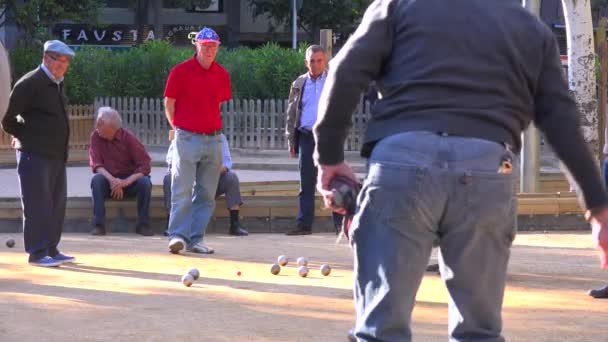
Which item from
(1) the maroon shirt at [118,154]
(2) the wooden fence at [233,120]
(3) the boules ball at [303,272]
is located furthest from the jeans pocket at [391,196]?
(2) the wooden fence at [233,120]

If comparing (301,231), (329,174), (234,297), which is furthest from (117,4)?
(329,174)

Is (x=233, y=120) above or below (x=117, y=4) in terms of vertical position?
below

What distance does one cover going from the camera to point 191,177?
10094 millimetres

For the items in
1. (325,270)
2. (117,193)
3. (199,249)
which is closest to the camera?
(325,270)

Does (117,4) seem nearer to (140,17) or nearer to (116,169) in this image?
(140,17)

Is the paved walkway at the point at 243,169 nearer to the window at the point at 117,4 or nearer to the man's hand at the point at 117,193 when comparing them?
the man's hand at the point at 117,193

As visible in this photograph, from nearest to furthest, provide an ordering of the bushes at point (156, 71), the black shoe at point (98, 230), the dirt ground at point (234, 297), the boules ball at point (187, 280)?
the dirt ground at point (234, 297) → the boules ball at point (187, 280) → the black shoe at point (98, 230) → the bushes at point (156, 71)

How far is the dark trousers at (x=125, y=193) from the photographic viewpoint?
460 inches

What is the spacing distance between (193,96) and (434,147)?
6392 millimetres

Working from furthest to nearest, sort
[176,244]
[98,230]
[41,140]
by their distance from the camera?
[98,230] < [176,244] < [41,140]

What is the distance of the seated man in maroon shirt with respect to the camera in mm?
11711

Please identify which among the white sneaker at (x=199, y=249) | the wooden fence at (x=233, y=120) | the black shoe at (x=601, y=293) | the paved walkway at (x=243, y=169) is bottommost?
the paved walkway at (x=243, y=169)

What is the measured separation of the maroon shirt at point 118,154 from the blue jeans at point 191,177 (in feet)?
6.19

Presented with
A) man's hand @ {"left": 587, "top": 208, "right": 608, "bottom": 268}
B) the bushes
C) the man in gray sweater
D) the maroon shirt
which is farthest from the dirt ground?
the bushes
